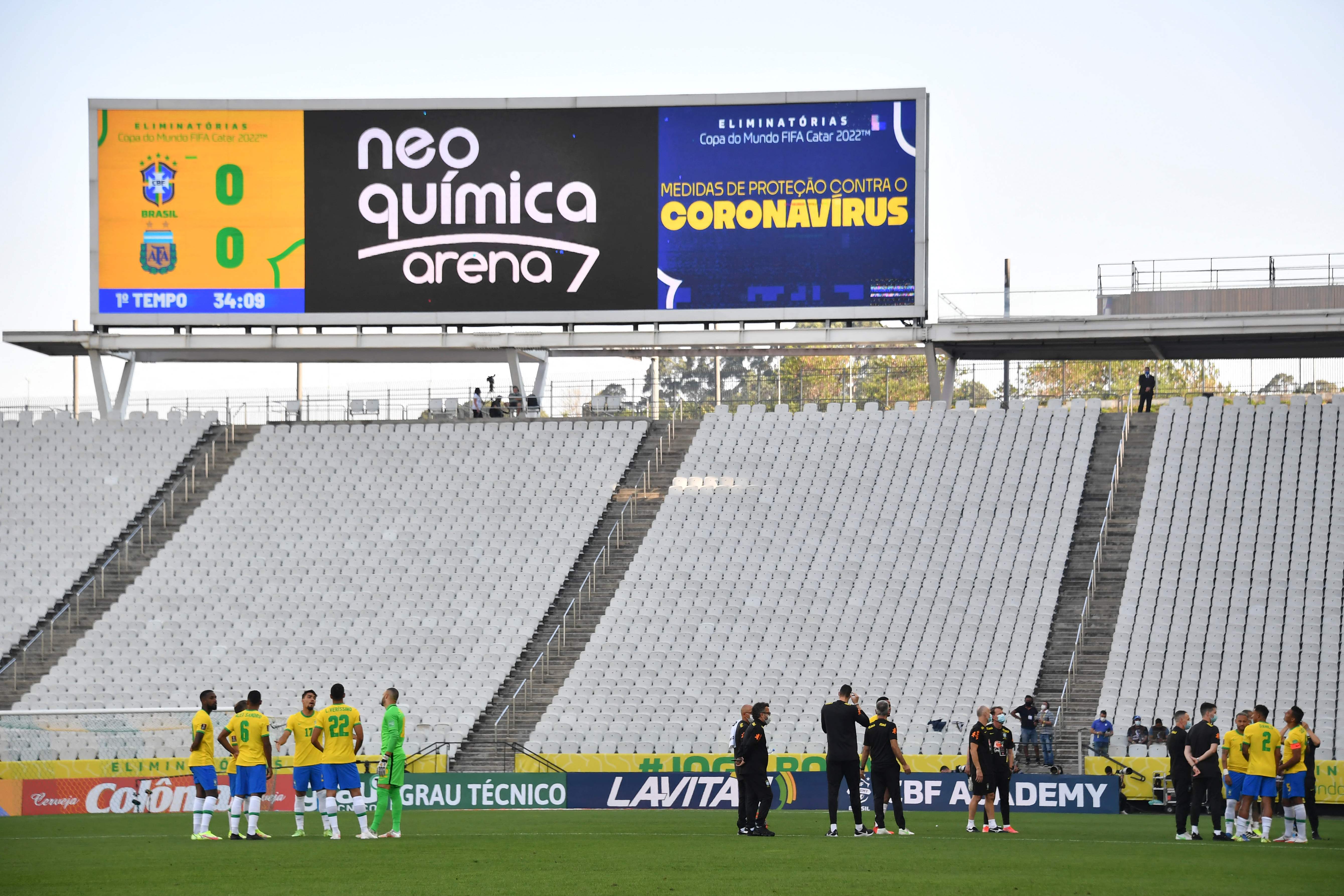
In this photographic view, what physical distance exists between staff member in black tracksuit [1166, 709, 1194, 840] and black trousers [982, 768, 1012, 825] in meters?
1.88

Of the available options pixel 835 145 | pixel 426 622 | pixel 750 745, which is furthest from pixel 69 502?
pixel 750 745

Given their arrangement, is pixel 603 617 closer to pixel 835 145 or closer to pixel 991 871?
pixel 835 145

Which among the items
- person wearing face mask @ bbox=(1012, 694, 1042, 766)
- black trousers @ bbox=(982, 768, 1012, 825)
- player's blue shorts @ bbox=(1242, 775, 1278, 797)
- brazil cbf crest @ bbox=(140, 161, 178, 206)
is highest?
brazil cbf crest @ bbox=(140, 161, 178, 206)

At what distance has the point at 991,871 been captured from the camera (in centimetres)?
1343

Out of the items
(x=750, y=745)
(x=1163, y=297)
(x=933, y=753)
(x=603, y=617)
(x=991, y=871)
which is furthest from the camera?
(x=1163, y=297)

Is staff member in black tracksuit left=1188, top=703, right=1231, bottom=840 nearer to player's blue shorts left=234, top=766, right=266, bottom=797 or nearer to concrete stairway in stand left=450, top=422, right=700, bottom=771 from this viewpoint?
player's blue shorts left=234, top=766, right=266, bottom=797

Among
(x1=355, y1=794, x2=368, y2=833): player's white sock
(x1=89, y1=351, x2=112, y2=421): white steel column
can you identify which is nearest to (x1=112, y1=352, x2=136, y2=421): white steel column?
(x1=89, y1=351, x2=112, y2=421): white steel column

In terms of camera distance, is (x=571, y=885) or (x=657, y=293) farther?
(x=657, y=293)

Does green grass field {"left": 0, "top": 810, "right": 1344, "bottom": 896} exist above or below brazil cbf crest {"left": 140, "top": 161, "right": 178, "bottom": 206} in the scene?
below

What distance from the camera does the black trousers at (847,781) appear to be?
17.2 meters

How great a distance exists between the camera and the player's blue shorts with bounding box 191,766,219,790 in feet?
58.4

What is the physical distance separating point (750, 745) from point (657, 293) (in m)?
20.7

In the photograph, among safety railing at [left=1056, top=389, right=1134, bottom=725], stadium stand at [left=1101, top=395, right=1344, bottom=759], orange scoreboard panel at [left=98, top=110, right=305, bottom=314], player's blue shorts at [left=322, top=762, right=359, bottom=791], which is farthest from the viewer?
orange scoreboard panel at [left=98, top=110, right=305, bottom=314]

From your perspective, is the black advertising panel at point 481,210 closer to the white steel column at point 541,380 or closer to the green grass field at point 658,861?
the white steel column at point 541,380
